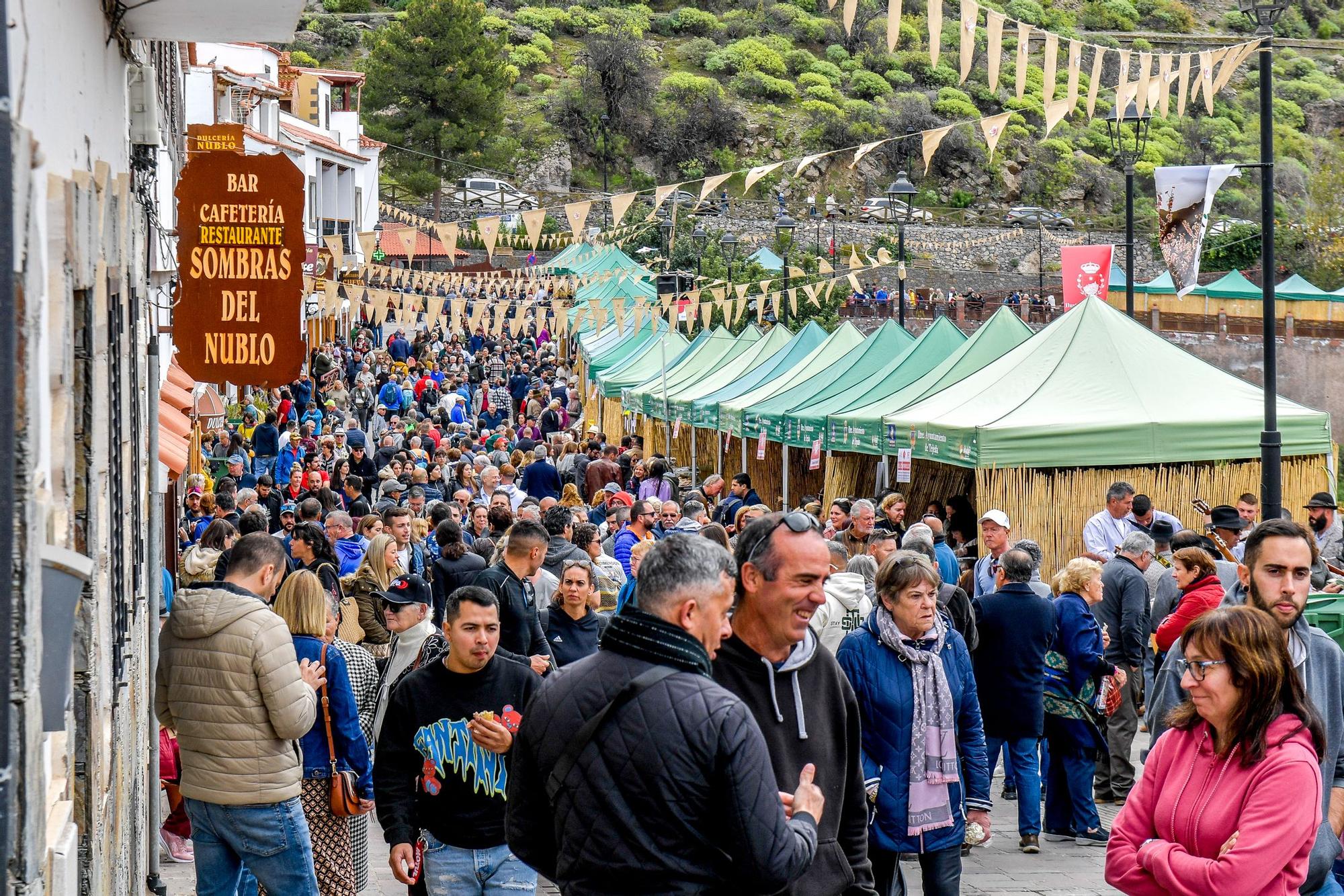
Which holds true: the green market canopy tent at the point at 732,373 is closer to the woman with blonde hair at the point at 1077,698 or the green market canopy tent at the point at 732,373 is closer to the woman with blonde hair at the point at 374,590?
the woman with blonde hair at the point at 374,590

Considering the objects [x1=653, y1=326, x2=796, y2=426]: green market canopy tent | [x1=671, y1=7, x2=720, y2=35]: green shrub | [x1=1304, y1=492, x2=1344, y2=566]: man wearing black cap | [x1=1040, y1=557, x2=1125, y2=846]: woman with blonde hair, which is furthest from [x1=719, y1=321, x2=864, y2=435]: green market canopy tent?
[x1=671, y1=7, x2=720, y2=35]: green shrub

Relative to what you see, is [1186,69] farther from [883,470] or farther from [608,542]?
[883,470]

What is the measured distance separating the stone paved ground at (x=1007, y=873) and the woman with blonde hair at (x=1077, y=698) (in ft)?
0.60

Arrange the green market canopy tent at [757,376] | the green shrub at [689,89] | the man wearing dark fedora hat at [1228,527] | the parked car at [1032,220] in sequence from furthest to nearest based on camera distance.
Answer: the green shrub at [689,89] → the parked car at [1032,220] → the green market canopy tent at [757,376] → the man wearing dark fedora hat at [1228,527]

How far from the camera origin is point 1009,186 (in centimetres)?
8525

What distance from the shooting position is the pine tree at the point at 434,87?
75312mm

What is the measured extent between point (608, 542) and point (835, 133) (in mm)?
76525

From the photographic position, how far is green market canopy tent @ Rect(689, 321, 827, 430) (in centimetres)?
2084

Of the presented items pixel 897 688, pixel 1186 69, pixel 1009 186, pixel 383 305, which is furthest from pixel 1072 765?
pixel 1009 186

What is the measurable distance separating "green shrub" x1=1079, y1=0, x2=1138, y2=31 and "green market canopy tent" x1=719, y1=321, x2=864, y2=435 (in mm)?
96411

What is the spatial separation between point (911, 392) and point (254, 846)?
12.2m

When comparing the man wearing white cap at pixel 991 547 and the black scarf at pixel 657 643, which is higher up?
the black scarf at pixel 657 643

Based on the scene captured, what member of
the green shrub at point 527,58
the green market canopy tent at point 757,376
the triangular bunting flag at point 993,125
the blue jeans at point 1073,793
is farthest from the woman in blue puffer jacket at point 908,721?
the green shrub at point 527,58

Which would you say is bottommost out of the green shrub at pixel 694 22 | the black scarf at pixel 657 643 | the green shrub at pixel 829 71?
the black scarf at pixel 657 643
